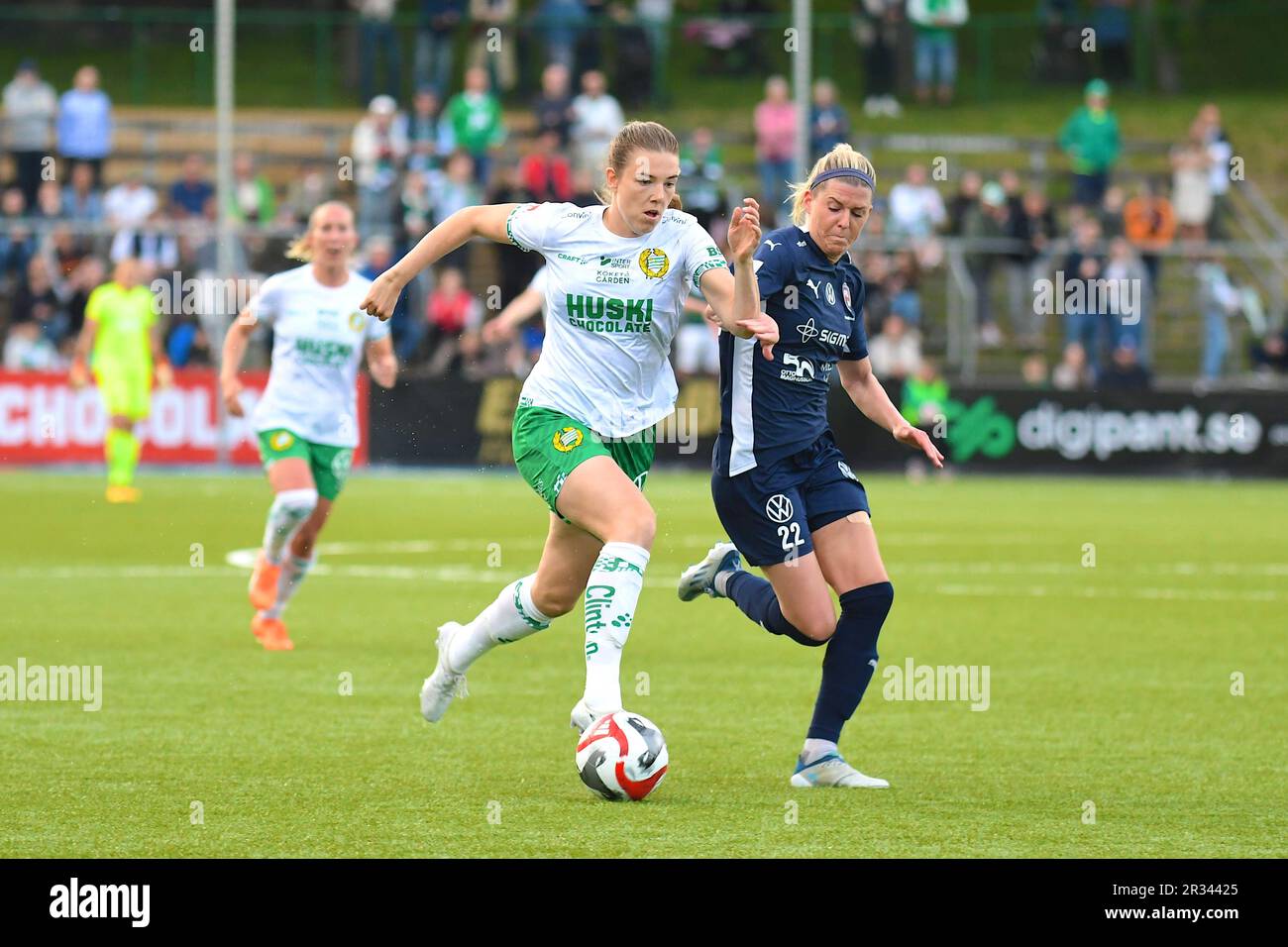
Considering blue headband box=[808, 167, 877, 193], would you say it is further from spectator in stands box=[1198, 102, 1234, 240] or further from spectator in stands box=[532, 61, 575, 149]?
spectator in stands box=[1198, 102, 1234, 240]

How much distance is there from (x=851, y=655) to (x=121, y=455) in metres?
15.0

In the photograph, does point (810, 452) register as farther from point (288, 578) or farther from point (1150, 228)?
point (1150, 228)

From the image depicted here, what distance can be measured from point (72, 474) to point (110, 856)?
20085 mm

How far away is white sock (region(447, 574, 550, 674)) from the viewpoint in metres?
8.43

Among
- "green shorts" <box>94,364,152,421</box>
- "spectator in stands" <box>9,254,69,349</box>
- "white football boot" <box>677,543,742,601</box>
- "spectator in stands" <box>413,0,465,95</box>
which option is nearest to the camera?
"white football boot" <box>677,543,742,601</box>

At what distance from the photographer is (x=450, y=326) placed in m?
26.3

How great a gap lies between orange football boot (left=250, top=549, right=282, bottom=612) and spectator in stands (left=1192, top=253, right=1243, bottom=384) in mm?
18262

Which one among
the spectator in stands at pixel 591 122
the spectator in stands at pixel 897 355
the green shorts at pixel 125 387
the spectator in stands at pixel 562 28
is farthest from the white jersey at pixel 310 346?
the spectator in stands at pixel 562 28

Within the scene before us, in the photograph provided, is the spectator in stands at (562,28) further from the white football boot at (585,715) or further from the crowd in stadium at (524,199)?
the white football boot at (585,715)

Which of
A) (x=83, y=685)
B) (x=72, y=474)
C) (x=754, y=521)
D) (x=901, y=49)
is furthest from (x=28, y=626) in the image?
(x=901, y=49)

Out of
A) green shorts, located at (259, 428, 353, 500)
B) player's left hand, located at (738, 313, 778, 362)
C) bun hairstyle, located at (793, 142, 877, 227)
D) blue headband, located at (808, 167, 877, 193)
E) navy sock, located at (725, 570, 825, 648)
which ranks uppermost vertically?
bun hairstyle, located at (793, 142, 877, 227)

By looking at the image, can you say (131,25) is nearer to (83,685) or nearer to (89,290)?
(89,290)

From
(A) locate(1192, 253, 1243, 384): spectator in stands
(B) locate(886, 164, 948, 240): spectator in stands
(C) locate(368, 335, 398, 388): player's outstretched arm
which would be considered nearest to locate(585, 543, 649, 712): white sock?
(C) locate(368, 335, 398, 388): player's outstretched arm

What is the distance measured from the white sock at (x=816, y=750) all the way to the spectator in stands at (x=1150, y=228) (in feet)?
70.3
